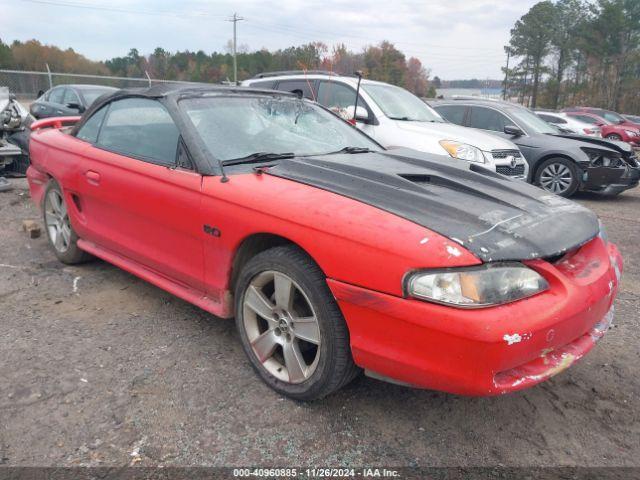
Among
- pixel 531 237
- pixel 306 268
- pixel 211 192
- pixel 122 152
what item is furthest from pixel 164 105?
pixel 531 237

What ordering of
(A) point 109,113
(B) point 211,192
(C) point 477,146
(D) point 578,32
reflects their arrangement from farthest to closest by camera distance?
(D) point 578,32 → (C) point 477,146 → (A) point 109,113 → (B) point 211,192

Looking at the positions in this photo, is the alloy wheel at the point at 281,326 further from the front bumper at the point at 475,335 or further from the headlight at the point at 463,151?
the headlight at the point at 463,151

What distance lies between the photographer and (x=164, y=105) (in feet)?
10.6

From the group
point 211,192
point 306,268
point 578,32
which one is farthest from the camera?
point 578,32

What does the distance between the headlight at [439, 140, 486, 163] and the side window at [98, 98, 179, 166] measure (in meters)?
3.74

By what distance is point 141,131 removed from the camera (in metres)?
3.44

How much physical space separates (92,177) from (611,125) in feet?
67.5

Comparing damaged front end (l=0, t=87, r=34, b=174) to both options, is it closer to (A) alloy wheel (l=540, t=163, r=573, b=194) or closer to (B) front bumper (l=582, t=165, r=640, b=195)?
(A) alloy wheel (l=540, t=163, r=573, b=194)

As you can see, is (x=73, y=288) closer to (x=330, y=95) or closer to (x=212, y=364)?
(x=212, y=364)

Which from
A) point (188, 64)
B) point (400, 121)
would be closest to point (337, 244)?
point (400, 121)

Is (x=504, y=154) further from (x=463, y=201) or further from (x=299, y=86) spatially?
(x=463, y=201)

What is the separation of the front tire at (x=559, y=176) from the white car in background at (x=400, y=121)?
55.4 inches

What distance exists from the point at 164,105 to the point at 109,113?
869 mm

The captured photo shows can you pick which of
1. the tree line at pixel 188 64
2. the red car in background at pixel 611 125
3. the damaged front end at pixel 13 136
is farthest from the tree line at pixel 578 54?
the damaged front end at pixel 13 136
